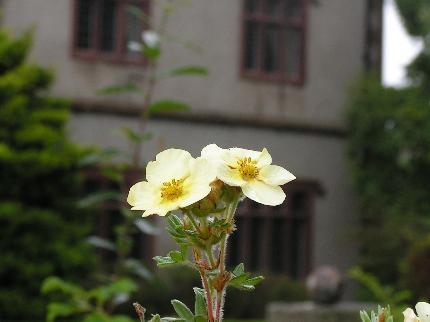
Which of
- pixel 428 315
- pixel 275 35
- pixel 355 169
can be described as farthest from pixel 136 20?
pixel 428 315

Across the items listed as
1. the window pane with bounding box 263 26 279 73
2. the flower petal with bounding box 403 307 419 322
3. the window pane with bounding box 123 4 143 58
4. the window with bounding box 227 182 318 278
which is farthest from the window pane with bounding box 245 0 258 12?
the flower petal with bounding box 403 307 419 322

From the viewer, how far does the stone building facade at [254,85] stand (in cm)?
1298

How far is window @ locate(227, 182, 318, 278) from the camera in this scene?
1360 cm

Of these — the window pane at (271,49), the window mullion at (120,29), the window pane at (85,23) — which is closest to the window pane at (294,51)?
the window pane at (271,49)

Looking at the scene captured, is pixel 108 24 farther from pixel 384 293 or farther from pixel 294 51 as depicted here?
pixel 384 293

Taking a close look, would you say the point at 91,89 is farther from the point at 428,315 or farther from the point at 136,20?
the point at 428,315

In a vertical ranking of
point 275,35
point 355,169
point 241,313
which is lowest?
point 241,313

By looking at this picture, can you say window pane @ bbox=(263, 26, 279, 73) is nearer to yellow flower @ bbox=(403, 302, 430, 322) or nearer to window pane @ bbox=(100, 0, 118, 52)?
window pane @ bbox=(100, 0, 118, 52)

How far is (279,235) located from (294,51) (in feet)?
9.09

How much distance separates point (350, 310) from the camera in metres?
9.50

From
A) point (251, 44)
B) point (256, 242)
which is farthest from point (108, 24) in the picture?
point (256, 242)

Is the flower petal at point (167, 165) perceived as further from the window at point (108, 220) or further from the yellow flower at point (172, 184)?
the window at point (108, 220)

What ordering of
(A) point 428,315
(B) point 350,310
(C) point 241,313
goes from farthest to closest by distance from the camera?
(C) point 241,313
(B) point 350,310
(A) point 428,315

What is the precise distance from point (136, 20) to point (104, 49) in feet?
2.08
